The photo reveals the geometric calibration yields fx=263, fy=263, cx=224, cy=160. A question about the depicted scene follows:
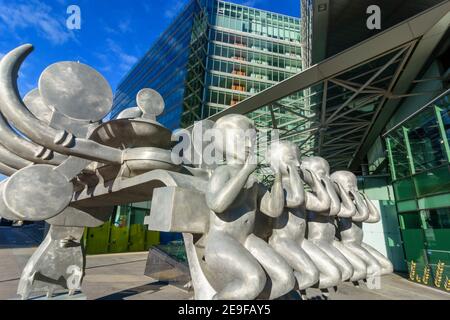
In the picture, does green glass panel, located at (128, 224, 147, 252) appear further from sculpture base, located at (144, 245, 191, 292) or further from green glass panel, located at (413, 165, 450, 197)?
green glass panel, located at (413, 165, 450, 197)

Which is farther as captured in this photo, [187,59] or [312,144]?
[187,59]

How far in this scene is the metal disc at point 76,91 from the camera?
2.59 m

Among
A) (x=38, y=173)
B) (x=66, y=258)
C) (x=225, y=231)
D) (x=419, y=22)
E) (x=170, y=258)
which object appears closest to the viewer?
(x=225, y=231)

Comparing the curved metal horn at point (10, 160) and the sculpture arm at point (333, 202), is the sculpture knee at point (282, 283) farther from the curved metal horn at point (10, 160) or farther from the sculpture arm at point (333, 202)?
the curved metal horn at point (10, 160)

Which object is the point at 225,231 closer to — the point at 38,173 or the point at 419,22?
the point at 38,173

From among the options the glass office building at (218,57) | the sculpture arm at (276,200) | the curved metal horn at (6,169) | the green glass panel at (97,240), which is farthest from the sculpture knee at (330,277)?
the glass office building at (218,57)

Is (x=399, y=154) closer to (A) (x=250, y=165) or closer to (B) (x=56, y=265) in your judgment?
(A) (x=250, y=165)

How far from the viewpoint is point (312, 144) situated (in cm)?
2070

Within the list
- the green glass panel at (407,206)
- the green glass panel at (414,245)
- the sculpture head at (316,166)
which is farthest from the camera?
the green glass panel at (407,206)

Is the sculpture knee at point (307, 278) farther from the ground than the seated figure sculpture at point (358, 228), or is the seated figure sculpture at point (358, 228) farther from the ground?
the seated figure sculpture at point (358, 228)

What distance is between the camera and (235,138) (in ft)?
7.16

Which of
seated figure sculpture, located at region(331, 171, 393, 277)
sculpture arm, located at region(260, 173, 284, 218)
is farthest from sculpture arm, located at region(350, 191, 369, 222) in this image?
sculpture arm, located at region(260, 173, 284, 218)
